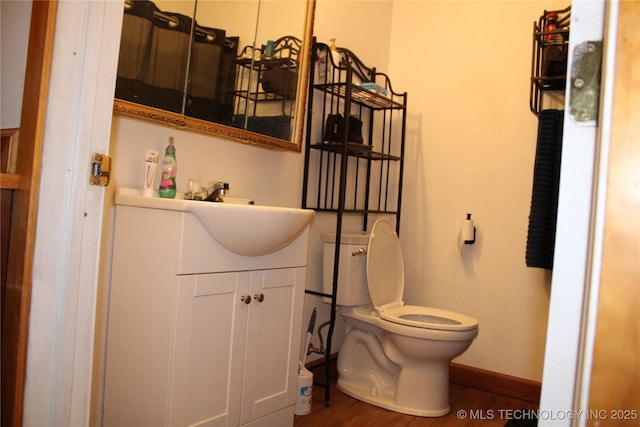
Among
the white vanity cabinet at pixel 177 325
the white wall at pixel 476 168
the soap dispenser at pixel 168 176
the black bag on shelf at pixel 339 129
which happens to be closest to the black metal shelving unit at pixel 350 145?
the black bag on shelf at pixel 339 129

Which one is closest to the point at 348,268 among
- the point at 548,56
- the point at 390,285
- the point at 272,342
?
the point at 390,285

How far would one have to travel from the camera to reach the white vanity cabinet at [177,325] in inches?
58.4

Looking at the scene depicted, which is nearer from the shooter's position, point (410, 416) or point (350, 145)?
point (410, 416)

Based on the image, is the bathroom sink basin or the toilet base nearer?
the bathroom sink basin

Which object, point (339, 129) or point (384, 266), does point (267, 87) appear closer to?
point (339, 129)

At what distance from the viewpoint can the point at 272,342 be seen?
1.83 metres

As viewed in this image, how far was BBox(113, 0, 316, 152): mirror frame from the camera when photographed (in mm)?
1625

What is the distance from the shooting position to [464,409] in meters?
2.41

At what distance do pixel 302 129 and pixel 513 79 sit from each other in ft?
4.01

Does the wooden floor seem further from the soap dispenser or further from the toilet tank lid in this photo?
the soap dispenser

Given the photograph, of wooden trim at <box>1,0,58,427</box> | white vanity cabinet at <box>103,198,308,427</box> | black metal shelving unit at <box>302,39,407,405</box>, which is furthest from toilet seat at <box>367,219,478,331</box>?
wooden trim at <box>1,0,58,427</box>

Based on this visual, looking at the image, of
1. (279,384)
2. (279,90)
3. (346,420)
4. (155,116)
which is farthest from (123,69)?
(346,420)

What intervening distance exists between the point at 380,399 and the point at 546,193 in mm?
1235

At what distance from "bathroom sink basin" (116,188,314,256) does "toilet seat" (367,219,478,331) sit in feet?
2.86
